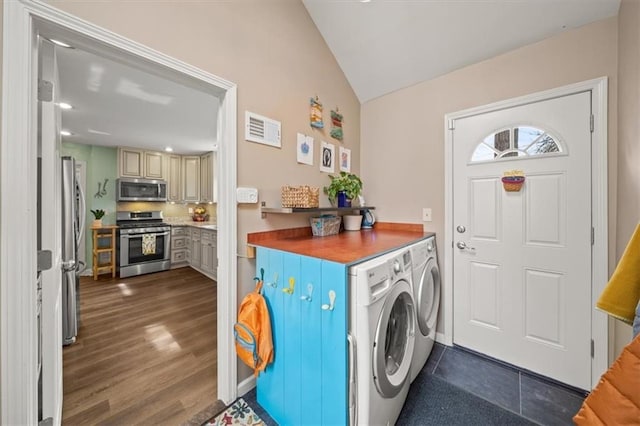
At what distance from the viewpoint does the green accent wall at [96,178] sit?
4.17 meters

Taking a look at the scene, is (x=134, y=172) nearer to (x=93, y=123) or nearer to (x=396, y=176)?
(x=93, y=123)

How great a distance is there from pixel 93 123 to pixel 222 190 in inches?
124

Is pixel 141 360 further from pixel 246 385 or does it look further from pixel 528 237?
pixel 528 237

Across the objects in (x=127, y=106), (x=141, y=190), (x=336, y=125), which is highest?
(x=127, y=106)

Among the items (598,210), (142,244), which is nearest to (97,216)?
(142,244)

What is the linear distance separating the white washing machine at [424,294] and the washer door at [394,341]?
0.14 m

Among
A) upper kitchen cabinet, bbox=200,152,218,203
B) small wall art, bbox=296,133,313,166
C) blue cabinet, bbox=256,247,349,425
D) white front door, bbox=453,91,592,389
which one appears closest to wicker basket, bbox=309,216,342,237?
small wall art, bbox=296,133,313,166

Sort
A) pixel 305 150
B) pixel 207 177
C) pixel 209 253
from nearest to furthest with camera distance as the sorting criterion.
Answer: pixel 305 150 → pixel 209 253 → pixel 207 177

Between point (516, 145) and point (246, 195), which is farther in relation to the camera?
point (516, 145)

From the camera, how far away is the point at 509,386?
1.65m

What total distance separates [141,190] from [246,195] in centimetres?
406

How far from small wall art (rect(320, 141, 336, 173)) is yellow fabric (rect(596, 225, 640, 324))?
6.13ft

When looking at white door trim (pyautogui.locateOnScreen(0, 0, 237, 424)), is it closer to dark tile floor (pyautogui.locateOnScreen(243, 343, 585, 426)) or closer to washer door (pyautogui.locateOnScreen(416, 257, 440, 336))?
dark tile floor (pyautogui.locateOnScreen(243, 343, 585, 426))

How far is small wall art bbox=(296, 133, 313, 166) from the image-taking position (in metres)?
2.02
